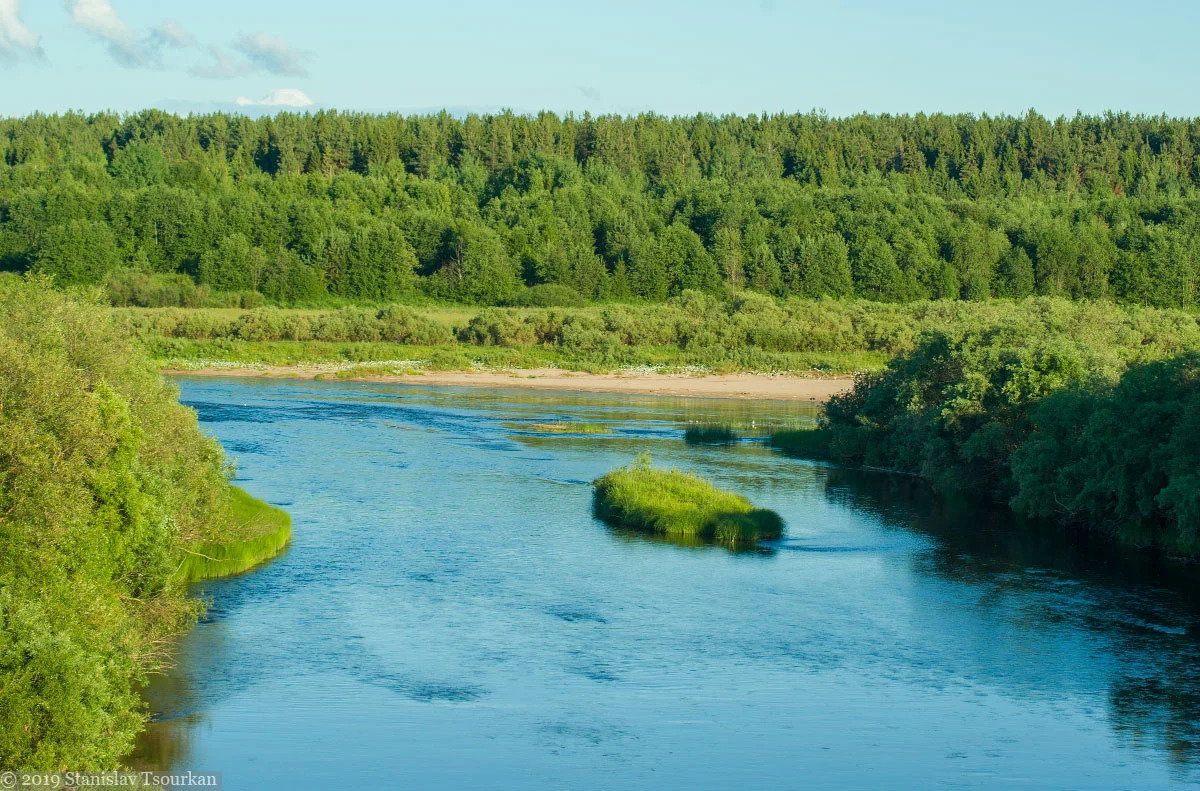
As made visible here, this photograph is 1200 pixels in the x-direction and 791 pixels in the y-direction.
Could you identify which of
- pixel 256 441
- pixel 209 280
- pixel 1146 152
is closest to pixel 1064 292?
pixel 1146 152

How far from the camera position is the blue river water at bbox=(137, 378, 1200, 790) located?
23.5 m

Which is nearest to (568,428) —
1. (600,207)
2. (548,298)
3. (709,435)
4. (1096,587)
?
(709,435)

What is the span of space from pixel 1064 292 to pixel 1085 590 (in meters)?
98.2

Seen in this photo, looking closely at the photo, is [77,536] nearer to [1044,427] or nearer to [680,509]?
[680,509]

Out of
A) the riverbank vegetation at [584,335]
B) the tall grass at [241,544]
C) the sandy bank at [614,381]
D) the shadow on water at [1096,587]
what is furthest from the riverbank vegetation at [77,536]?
the riverbank vegetation at [584,335]

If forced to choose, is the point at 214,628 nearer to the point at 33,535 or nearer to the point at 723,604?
the point at 33,535

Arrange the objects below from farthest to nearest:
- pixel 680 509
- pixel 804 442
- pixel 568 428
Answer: pixel 568 428, pixel 804 442, pixel 680 509

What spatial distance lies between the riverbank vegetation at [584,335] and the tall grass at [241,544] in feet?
173

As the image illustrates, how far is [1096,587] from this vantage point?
3606 centimetres

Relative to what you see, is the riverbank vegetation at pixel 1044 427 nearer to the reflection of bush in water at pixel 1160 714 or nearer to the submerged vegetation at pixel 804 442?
the submerged vegetation at pixel 804 442

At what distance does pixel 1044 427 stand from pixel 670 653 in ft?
68.0

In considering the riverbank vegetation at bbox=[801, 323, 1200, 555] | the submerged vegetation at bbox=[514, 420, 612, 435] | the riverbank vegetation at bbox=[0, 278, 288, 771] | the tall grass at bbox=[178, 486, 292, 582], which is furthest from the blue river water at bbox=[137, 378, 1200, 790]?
the submerged vegetation at bbox=[514, 420, 612, 435]

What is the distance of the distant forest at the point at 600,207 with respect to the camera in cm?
12638

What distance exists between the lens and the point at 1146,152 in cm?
16088
